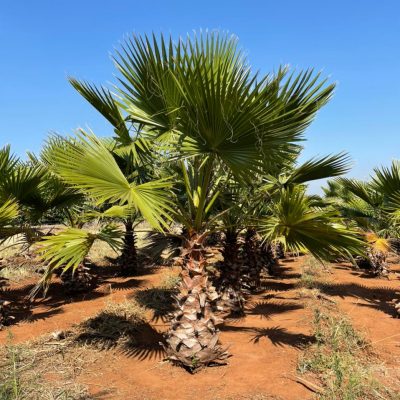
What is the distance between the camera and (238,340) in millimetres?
5516

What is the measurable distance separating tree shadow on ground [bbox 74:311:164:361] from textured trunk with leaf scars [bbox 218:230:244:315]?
1.53 m

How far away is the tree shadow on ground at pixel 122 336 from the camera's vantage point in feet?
16.5

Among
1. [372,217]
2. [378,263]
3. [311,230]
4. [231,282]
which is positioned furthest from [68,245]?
[378,263]

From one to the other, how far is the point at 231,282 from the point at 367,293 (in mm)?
4071

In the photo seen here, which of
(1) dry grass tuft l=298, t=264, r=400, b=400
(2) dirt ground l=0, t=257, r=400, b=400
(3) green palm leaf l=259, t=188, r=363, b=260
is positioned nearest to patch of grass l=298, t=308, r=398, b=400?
(1) dry grass tuft l=298, t=264, r=400, b=400

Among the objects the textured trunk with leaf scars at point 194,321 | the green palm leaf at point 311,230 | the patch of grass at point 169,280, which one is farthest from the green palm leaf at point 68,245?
the patch of grass at point 169,280

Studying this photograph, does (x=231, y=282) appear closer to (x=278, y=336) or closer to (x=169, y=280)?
(x=278, y=336)

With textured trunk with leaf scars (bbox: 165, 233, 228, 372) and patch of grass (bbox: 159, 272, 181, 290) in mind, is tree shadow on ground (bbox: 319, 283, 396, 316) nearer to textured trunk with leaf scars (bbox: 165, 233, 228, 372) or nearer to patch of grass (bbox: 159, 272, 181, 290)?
patch of grass (bbox: 159, 272, 181, 290)

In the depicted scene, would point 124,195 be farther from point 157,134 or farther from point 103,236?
point 157,134

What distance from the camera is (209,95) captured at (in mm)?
3418

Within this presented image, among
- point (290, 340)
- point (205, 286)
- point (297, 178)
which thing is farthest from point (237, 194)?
point (290, 340)

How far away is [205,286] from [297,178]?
7.27 ft

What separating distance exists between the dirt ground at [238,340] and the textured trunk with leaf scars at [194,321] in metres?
0.16

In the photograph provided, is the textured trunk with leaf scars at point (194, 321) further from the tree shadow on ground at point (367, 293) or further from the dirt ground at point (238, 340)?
the tree shadow on ground at point (367, 293)
